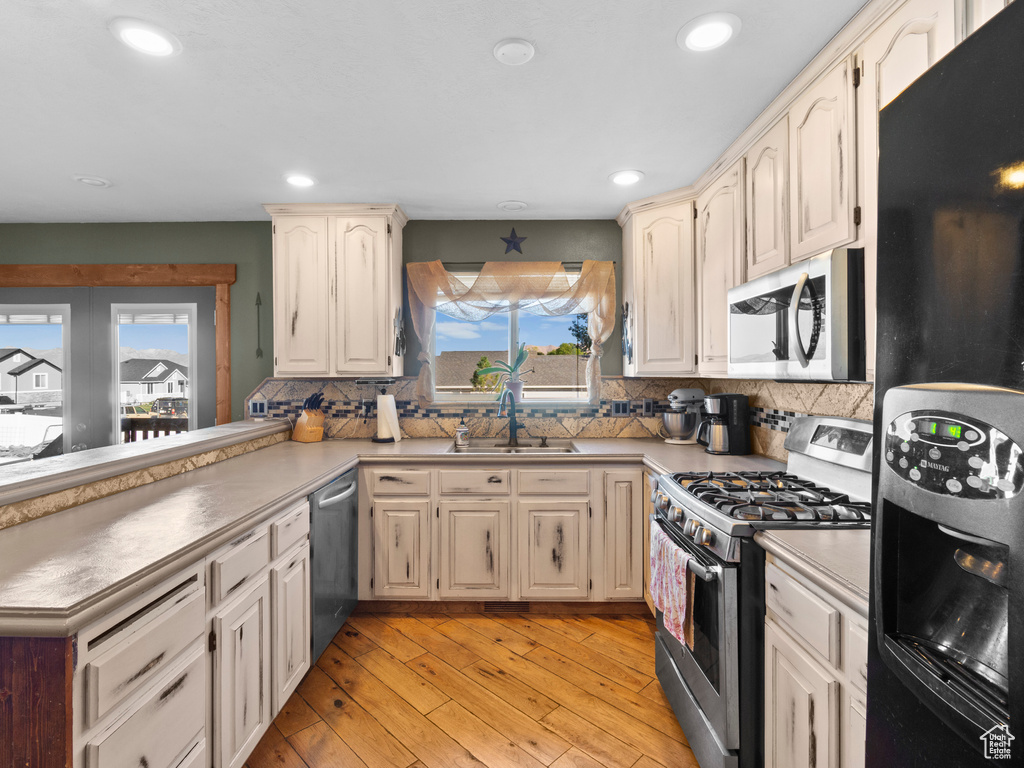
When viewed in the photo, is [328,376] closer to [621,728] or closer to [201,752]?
[201,752]

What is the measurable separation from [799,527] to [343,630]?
222 cm

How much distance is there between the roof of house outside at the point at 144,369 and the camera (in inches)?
132

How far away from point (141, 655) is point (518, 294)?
8.76ft

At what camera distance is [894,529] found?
0.74m

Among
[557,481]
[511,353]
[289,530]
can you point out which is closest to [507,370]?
[511,353]

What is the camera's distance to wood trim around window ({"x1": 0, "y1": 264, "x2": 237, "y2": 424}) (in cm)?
329

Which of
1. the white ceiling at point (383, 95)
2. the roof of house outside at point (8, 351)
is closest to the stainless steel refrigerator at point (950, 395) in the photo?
the white ceiling at point (383, 95)

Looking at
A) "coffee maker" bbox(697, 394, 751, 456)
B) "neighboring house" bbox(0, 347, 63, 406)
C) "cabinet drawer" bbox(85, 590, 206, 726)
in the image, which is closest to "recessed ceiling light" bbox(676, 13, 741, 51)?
"coffee maker" bbox(697, 394, 751, 456)

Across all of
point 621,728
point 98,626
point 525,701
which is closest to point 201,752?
point 98,626

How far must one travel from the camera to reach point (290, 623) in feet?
6.13

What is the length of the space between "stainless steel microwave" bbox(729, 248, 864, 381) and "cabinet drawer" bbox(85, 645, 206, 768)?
6.39ft

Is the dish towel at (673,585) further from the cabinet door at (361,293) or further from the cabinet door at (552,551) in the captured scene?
the cabinet door at (361,293)

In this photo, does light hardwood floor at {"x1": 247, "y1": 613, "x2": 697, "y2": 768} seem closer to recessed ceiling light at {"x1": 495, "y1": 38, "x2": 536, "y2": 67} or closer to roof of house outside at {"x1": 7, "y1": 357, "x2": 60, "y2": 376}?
recessed ceiling light at {"x1": 495, "y1": 38, "x2": 536, "y2": 67}

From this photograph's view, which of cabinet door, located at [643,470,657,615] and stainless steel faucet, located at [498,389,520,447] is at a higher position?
stainless steel faucet, located at [498,389,520,447]
